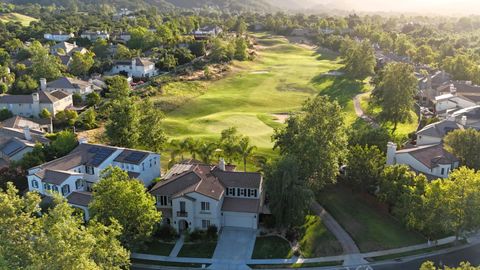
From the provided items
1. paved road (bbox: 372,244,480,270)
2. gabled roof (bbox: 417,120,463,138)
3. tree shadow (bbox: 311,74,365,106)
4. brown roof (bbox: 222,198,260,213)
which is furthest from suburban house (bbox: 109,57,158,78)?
paved road (bbox: 372,244,480,270)

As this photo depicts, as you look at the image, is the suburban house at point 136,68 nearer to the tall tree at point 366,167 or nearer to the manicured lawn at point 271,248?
the tall tree at point 366,167

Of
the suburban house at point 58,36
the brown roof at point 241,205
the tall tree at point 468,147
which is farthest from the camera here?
the suburban house at point 58,36

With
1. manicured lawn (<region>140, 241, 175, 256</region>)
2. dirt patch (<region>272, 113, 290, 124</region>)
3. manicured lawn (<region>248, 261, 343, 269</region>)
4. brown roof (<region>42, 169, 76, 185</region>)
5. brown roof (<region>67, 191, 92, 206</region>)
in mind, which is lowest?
manicured lawn (<region>248, 261, 343, 269</region>)

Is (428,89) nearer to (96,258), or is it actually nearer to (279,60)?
(279,60)

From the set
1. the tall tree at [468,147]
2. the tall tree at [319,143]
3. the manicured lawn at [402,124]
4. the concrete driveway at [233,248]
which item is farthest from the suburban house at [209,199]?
the manicured lawn at [402,124]

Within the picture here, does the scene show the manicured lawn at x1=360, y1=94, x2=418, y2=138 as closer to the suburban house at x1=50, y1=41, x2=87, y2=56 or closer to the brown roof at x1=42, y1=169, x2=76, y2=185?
the brown roof at x1=42, y1=169, x2=76, y2=185

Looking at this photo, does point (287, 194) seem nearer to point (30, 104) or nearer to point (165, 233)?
point (165, 233)

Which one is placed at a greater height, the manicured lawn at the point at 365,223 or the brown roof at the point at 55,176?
the brown roof at the point at 55,176
